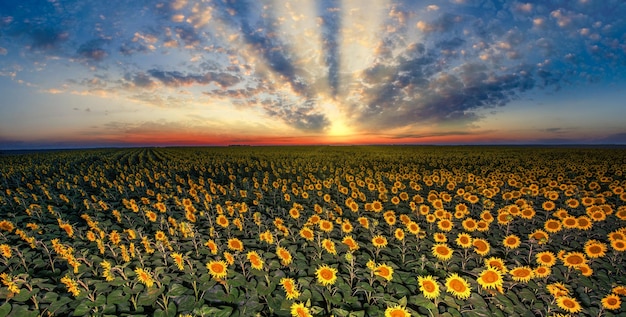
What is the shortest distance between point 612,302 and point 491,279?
1.83 metres

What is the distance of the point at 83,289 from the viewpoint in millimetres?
4016

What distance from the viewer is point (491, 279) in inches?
160

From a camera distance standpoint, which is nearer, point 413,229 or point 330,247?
point 330,247

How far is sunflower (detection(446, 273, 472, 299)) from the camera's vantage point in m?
3.88

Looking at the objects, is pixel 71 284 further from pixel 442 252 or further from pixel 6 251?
pixel 442 252

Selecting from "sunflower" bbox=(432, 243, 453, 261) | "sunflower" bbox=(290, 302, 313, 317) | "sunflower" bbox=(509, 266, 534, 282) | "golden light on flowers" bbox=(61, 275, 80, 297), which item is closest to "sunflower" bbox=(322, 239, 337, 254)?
"sunflower" bbox=(290, 302, 313, 317)

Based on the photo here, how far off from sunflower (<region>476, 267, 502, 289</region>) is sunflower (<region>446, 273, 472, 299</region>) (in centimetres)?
25

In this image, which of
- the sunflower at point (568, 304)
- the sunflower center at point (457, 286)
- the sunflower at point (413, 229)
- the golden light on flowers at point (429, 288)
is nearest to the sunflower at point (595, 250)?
the sunflower at point (568, 304)

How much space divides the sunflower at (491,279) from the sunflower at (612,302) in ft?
5.07

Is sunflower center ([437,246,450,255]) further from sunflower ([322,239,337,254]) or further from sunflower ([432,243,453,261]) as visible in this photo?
sunflower ([322,239,337,254])

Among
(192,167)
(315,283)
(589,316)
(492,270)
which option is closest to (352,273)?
(315,283)

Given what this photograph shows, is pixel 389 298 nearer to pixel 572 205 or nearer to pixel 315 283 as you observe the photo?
pixel 315 283

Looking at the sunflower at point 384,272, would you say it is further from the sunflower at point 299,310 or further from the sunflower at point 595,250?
the sunflower at point 595,250

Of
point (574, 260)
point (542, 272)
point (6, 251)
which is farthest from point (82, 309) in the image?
point (574, 260)
